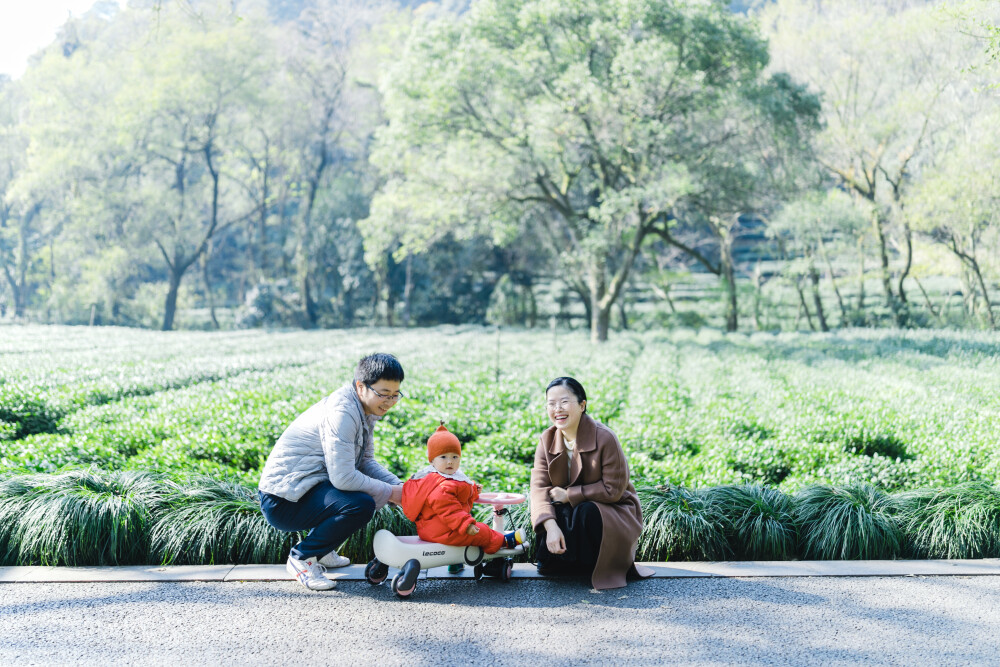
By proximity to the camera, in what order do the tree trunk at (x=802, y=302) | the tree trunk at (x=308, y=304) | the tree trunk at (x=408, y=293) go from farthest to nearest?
the tree trunk at (x=308, y=304), the tree trunk at (x=408, y=293), the tree trunk at (x=802, y=302)

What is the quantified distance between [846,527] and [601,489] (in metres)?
1.55

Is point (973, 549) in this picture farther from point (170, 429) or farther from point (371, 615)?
point (170, 429)

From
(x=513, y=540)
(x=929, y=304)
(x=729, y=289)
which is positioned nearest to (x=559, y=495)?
(x=513, y=540)

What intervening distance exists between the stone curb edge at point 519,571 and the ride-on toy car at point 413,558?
0.15m

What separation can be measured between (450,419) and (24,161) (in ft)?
62.8

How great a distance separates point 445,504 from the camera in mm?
3529

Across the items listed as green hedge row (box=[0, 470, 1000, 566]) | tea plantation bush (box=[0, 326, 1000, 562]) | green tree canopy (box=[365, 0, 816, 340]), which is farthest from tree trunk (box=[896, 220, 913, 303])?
green hedge row (box=[0, 470, 1000, 566])

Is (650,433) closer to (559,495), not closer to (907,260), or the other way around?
(559,495)

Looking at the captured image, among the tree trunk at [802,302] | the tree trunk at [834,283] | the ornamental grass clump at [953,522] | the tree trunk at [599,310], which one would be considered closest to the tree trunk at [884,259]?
the tree trunk at [834,283]

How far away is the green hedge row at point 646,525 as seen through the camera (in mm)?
4066

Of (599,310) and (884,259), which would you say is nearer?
(884,259)

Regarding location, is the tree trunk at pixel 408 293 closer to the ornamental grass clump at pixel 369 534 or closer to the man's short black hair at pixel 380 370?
the ornamental grass clump at pixel 369 534

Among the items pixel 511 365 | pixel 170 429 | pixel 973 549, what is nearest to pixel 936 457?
pixel 973 549

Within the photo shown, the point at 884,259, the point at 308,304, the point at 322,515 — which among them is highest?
the point at 884,259
